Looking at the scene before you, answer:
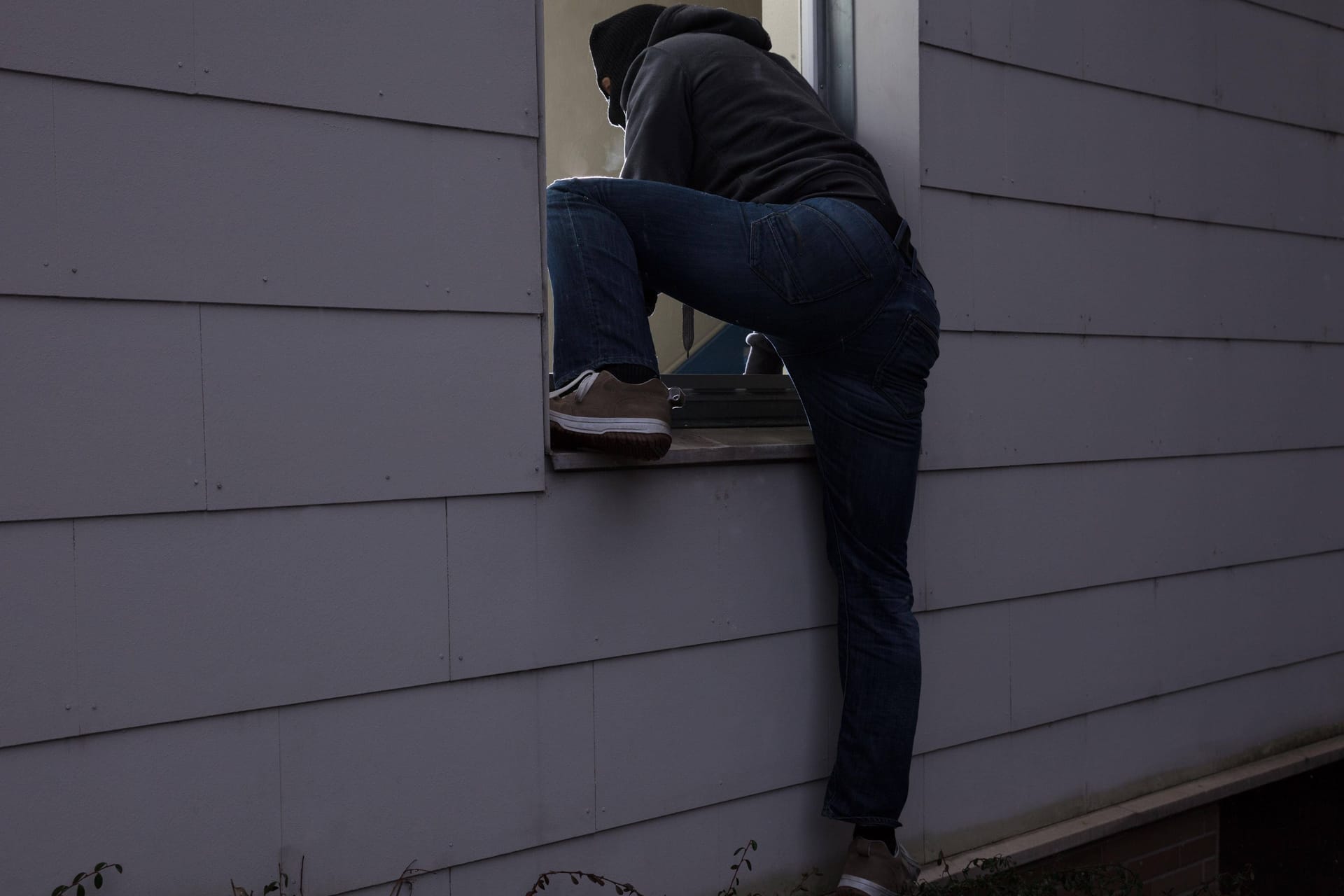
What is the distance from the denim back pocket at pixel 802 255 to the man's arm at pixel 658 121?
0.25 metres

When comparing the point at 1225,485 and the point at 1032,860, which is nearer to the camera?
the point at 1032,860

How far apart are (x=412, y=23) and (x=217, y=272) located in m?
0.50

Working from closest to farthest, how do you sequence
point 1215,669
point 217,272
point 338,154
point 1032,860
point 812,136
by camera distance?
point 217,272
point 338,154
point 812,136
point 1032,860
point 1215,669

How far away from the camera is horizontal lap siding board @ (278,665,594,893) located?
5.50 ft

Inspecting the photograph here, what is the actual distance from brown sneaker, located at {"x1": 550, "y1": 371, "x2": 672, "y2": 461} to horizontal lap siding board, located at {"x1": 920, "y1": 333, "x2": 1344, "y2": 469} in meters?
0.82

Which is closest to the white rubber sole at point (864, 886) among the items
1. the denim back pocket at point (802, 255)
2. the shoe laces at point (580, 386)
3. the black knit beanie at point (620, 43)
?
the shoe laces at point (580, 386)

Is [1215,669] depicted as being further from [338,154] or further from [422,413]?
[338,154]

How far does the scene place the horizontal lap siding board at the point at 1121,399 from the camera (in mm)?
2525

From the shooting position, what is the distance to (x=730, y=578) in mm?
2135

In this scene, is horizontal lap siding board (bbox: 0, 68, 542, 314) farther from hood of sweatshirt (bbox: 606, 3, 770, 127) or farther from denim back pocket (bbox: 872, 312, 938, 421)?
denim back pocket (bbox: 872, 312, 938, 421)

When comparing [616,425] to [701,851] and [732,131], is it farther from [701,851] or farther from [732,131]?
[701,851]

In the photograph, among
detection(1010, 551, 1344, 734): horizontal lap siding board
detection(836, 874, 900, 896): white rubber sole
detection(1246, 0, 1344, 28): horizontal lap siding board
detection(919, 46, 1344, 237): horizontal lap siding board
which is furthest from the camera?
detection(1246, 0, 1344, 28): horizontal lap siding board

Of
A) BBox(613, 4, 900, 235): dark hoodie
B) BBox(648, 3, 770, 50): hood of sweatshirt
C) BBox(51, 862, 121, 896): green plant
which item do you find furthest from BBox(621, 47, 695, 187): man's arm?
BBox(51, 862, 121, 896): green plant

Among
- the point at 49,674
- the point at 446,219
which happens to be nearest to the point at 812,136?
the point at 446,219
